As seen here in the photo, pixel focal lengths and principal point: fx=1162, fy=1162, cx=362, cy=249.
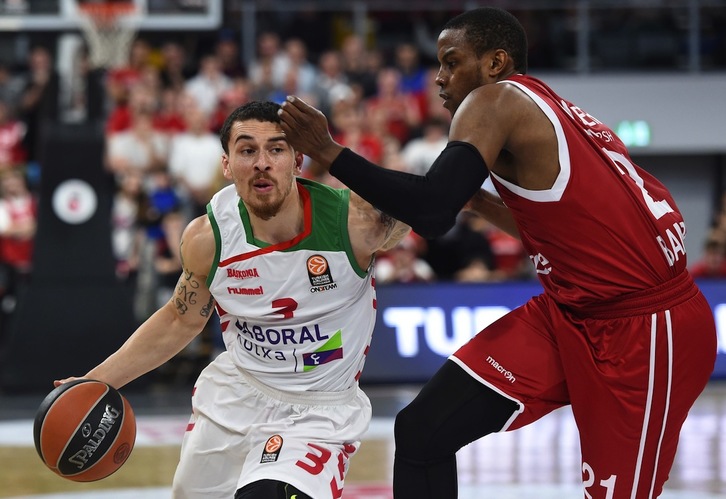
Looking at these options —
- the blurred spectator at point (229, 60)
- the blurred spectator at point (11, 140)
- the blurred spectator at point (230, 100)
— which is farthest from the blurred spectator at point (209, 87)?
the blurred spectator at point (11, 140)

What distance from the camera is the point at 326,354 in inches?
171

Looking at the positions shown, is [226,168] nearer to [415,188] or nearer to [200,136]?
[415,188]

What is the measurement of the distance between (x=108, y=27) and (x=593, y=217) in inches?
434

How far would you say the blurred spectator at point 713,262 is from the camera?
36.9 feet

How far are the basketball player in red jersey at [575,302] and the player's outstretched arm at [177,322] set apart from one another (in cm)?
94

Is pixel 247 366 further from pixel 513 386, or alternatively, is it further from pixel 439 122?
pixel 439 122

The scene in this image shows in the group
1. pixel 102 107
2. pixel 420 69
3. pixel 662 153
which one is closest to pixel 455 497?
pixel 102 107

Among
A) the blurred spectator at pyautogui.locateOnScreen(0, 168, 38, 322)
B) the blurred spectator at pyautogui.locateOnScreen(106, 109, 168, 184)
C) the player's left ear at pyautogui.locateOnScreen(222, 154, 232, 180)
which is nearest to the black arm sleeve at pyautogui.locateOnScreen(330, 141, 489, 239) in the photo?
the player's left ear at pyautogui.locateOnScreen(222, 154, 232, 180)

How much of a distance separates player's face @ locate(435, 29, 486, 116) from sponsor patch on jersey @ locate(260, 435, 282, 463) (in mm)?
1356

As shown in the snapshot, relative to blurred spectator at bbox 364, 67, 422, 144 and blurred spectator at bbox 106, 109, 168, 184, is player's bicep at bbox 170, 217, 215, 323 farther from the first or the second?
blurred spectator at bbox 364, 67, 422, 144

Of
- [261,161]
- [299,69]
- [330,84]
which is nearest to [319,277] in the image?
[261,161]

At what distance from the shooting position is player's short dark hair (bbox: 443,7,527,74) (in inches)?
158

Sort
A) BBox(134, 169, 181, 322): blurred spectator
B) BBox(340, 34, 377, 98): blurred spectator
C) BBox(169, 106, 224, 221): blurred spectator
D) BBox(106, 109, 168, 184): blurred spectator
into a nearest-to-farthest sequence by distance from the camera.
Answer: BBox(134, 169, 181, 322): blurred spectator, BBox(169, 106, 224, 221): blurred spectator, BBox(106, 109, 168, 184): blurred spectator, BBox(340, 34, 377, 98): blurred spectator

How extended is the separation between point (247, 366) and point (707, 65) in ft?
40.4
